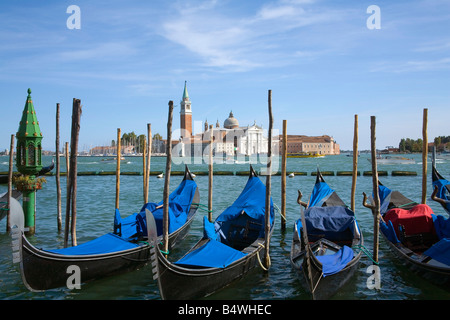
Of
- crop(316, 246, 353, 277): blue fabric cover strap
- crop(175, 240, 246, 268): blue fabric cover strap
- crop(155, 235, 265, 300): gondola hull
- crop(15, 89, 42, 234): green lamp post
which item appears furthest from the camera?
crop(15, 89, 42, 234): green lamp post

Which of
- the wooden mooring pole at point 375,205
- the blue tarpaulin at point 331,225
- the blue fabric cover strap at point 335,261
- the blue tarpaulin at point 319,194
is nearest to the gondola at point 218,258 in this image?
the blue tarpaulin at point 331,225

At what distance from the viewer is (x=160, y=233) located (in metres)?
6.26

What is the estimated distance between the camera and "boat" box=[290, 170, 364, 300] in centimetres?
416

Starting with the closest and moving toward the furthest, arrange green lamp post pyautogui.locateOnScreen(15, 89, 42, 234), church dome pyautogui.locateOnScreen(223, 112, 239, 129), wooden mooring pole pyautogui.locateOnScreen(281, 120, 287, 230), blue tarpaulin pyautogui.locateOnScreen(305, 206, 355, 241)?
blue tarpaulin pyautogui.locateOnScreen(305, 206, 355, 241) → green lamp post pyautogui.locateOnScreen(15, 89, 42, 234) → wooden mooring pole pyautogui.locateOnScreen(281, 120, 287, 230) → church dome pyautogui.locateOnScreen(223, 112, 239, 129)

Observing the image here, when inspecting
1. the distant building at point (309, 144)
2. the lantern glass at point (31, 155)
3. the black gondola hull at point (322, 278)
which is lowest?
the black gondola hull at point (322, 278)

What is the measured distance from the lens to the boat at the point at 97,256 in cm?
436

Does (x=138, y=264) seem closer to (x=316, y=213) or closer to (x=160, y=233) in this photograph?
(x=160, y=233)

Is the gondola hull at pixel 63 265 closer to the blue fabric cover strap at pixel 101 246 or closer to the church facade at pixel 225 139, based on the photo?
the blue fabric cover strap at pixel 101 246

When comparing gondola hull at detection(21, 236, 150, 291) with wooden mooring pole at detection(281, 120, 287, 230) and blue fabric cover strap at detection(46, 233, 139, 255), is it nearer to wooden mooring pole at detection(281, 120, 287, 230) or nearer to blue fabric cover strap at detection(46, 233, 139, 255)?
blue fabric cover strap at detection(46, 233, 139, 255)

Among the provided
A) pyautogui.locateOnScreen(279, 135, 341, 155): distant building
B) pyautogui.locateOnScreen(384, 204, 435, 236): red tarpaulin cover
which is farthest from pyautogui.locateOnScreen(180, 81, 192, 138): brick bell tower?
pyautogui.locateOnScreen(384, 204, 435, 236): red tarpaulin cover

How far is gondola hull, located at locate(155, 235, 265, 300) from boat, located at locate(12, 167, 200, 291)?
4.15 ft

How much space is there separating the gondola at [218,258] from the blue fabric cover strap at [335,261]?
101 centimetres

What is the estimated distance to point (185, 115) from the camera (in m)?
72.7

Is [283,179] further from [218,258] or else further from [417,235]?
[218,258]
